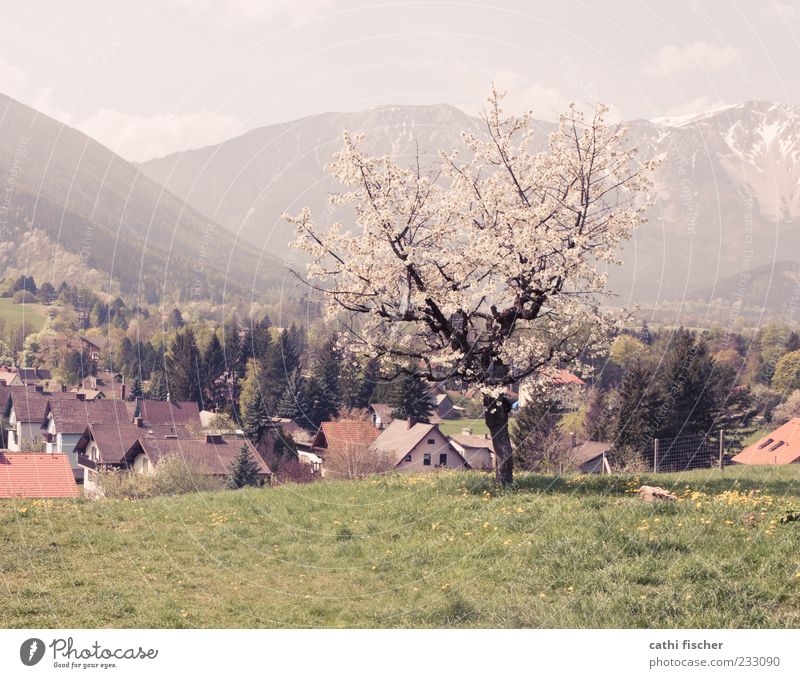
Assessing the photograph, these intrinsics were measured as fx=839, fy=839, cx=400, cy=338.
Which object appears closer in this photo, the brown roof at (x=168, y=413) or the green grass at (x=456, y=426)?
the brown roof at (x=168, y=413)

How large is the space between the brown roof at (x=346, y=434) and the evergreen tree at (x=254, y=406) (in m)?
12.4

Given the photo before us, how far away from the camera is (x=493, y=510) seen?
22812 millimetres

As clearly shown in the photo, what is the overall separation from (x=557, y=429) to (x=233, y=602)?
7072 cm

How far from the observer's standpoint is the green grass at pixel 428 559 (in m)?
14.9

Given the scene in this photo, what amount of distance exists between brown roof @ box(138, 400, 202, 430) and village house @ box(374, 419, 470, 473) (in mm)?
24573

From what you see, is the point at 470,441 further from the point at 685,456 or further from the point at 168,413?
the point at 685,456

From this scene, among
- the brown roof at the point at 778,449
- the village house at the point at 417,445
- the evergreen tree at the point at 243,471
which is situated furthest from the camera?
the village house at the point at 417,445

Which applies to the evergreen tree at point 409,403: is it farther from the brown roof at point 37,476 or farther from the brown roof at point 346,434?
the brown roof at point 37,476

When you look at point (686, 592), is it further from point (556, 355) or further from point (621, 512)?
point (556, 355)

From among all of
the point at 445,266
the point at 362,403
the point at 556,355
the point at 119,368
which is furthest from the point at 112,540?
the point at 119,368

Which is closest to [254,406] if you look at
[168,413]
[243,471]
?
[168,413]

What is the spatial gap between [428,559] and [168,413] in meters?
82.2

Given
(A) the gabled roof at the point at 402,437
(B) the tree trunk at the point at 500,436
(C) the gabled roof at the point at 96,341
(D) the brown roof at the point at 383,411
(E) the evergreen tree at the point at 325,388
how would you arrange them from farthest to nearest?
(C) the gabled roof at the point at 96,341 → (D) the brown roof at the point at 383,411 → (E) the evergreen tree at the point at 325,388 → (A) the gabled roof at the point at 402,437 → (B) the tree trunk at the point at 500,436

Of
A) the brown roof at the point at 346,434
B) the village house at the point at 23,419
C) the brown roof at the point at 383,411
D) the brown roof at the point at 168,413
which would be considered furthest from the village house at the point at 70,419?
the brown roof at the point at 346,434
